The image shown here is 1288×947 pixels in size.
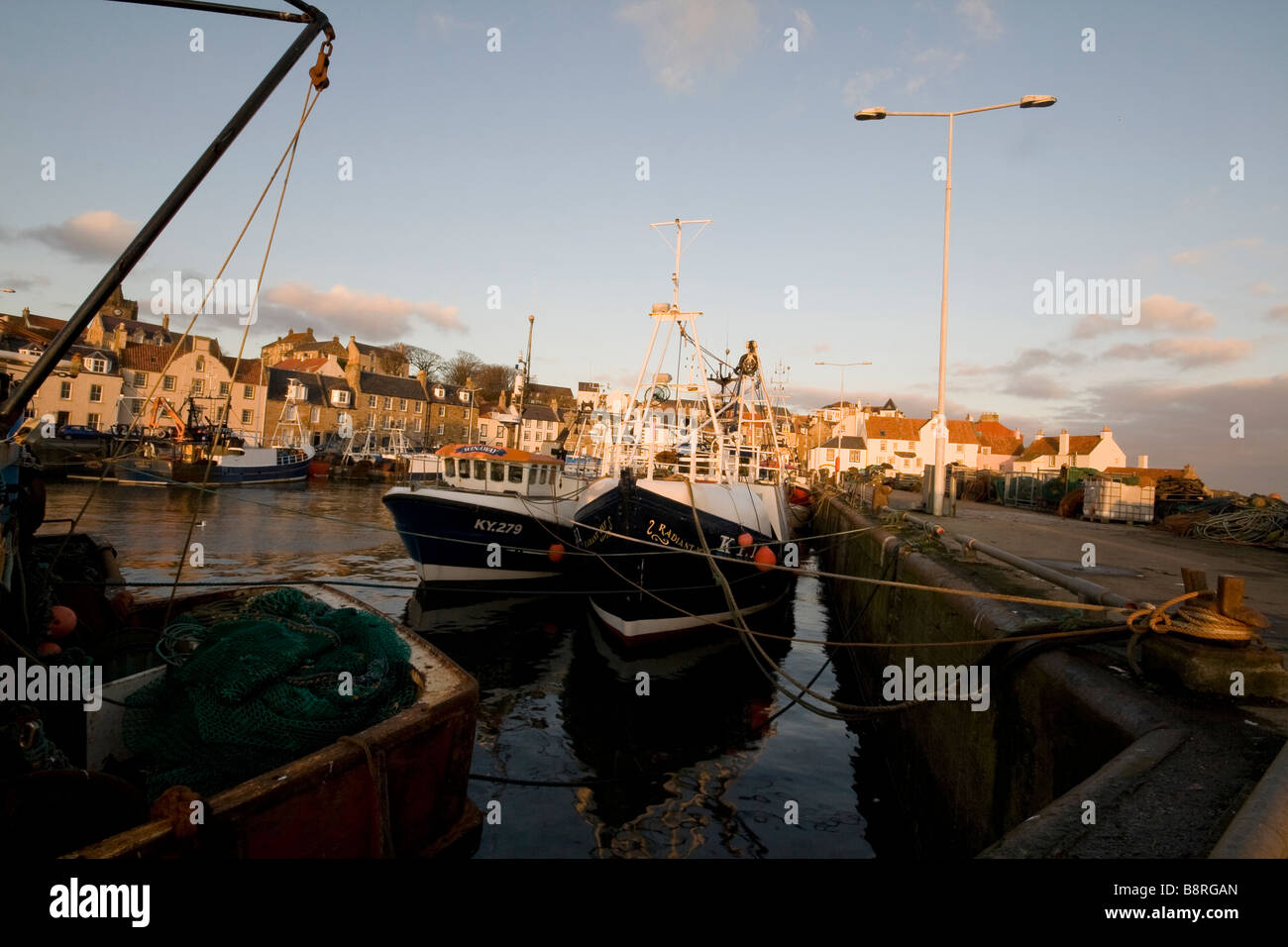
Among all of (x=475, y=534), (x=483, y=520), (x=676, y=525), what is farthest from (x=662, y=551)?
(x=475, y=534)

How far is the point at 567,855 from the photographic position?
5910 millimetres

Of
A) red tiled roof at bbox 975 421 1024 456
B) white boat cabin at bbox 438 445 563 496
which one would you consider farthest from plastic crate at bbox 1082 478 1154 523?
red tiled roof at bbox 975 421 1024 456

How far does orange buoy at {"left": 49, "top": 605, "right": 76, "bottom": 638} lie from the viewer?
538 centimetres

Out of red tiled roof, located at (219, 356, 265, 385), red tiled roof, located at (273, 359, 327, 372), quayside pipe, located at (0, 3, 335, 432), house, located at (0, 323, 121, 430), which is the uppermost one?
red tiled roof, located at (273, 359, 327, 372)

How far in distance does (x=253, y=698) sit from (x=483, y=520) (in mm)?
11878

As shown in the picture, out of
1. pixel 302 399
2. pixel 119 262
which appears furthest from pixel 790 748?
pixel 302 399

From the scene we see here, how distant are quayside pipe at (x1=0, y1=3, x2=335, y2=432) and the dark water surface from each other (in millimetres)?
1190

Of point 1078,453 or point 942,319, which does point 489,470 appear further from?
point 1078,453

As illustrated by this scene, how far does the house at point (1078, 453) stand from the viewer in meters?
64.8

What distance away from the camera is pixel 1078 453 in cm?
6644

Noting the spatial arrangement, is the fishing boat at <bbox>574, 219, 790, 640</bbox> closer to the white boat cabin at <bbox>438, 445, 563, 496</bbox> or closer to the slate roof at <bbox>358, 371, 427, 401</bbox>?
the white boat cabin at <bbox>438, 445, 563, 496</bbox>
